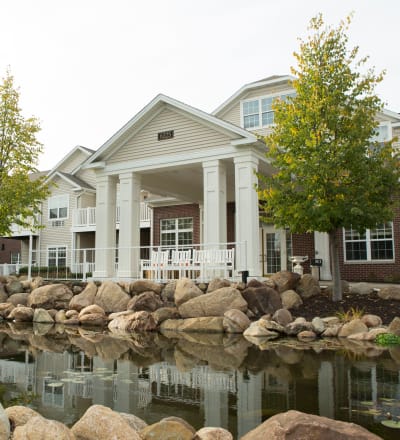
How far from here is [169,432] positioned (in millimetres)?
3418

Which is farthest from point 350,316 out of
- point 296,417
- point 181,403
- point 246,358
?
point 296,417

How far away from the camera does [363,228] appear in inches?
459

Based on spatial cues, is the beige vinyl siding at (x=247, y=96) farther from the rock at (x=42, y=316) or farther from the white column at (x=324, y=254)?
the rock at (x=42, y=316)

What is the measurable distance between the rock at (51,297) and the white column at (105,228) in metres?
1.66

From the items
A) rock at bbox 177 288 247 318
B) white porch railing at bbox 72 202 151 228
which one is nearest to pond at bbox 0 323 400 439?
rock at bbox 177 288 247 318

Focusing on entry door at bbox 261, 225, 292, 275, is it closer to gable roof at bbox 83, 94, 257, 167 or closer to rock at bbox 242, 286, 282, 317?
gable roof at bbox 83, 94, 257, 167

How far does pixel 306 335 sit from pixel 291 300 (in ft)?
7.69

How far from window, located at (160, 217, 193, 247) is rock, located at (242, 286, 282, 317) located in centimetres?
1030

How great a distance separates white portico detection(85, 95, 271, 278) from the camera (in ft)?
42.7

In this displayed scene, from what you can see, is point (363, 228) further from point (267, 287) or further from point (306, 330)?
point (306, 330)

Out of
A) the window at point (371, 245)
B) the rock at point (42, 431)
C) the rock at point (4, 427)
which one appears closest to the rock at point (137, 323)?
the rock at point (4, 427)

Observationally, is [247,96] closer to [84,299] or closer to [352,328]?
[84,299]

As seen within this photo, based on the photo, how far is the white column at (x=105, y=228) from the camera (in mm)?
15031

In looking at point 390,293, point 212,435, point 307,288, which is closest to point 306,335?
point 307,288
